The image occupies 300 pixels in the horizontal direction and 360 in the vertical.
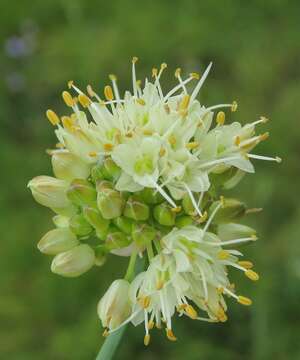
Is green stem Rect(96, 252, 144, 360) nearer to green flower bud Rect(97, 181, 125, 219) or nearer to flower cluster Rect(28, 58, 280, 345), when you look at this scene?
flower cluster Rect(28, 58, 280, 345)

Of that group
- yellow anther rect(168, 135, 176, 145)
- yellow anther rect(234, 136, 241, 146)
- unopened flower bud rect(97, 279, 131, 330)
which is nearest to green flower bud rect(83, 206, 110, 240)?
unopened flower bud rect(97, 279, 131, 330)

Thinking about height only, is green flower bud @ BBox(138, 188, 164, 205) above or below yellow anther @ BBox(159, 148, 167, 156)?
below

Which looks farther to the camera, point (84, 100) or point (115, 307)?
point (84, 100)

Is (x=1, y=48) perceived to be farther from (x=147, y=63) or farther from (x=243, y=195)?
(x=243, y=195)

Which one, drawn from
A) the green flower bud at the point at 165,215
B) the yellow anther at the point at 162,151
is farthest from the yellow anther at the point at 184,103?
the green flower bud at the point at 165,215

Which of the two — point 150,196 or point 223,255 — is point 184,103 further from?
point 223,255

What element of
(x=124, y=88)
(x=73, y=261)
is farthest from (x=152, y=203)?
(x=124, y=88)
